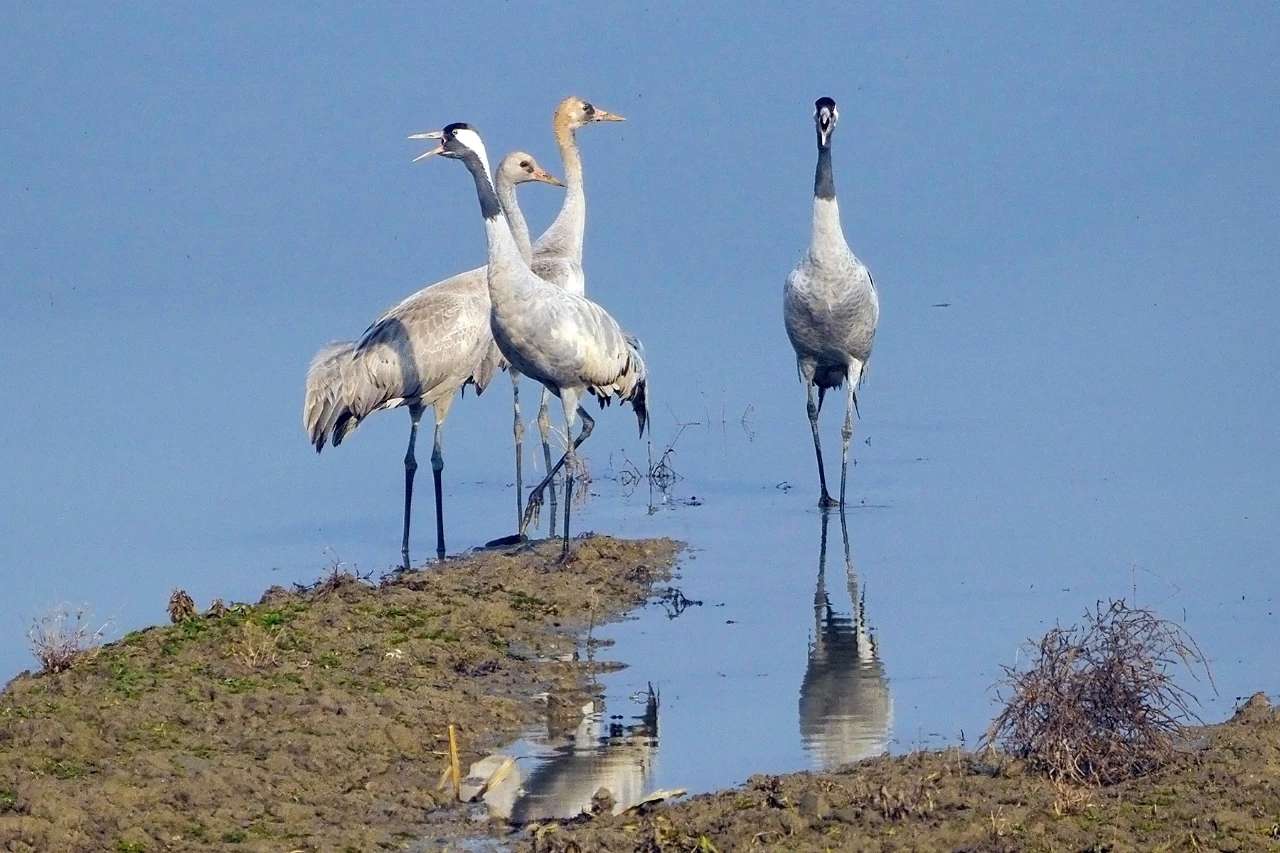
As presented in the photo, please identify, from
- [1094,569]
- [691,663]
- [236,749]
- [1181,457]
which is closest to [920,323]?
[1181,457]

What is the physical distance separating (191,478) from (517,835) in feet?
29.2

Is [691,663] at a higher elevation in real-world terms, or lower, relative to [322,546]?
lower

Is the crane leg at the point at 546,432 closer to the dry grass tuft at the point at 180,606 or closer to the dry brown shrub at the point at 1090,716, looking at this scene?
the dry grass tuft at the point at 180,606

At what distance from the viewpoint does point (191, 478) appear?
16.7 meters

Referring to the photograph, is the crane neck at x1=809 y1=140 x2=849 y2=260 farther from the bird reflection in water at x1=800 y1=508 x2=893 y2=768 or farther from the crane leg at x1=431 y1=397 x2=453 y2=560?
the bird reflection in water at x1=800 y1=508 x2=893 y2=768

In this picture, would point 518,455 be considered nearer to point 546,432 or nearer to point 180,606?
point 546,432

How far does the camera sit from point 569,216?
53.8 feet

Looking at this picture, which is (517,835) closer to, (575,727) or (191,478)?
(575,727)

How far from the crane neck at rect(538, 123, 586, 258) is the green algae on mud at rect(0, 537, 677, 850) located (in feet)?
13.8

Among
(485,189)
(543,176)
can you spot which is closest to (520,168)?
(543,176)

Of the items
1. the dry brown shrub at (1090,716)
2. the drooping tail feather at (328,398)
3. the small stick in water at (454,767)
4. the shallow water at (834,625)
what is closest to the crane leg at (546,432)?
the shallow water at (834,625)

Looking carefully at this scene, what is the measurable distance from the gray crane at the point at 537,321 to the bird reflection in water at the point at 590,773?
300 cm

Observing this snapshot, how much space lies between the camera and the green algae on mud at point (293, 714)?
8250 mm

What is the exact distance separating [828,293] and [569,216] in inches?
84.1
